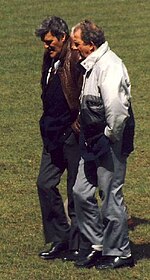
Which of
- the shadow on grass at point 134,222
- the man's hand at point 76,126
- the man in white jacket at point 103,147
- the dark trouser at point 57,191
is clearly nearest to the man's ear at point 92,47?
the man in white jacket at point 103,147

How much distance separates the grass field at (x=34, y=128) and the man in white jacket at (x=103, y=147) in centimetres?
26

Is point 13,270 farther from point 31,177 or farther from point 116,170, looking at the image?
point 31,177

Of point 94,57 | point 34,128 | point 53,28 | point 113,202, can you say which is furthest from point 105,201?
point 34,128

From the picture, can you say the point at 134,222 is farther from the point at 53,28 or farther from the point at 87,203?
the point at 53,28

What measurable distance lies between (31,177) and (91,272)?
3.46m

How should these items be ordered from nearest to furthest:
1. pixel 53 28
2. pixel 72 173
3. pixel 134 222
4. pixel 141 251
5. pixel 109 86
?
1. pixel 109 86
2. pixel 53 28
3. pixel 72 173
4. pixel 141 251
5. pixel 134 222

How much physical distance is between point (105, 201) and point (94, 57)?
1236 mm

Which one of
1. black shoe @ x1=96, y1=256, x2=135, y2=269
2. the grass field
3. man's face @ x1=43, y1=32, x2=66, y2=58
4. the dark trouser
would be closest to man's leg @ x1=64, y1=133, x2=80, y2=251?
the dark trouser

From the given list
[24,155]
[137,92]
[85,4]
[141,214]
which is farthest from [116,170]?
[85,4]

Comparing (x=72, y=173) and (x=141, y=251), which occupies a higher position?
(x=72, y=173)

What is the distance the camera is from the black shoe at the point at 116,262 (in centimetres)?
916

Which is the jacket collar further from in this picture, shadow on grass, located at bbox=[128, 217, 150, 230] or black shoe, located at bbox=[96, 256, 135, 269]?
shadow on grass, located at bbox=[128, 217, 150, 230]

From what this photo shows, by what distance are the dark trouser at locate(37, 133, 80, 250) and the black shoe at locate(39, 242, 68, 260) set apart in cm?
5

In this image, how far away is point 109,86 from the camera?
8641mm
